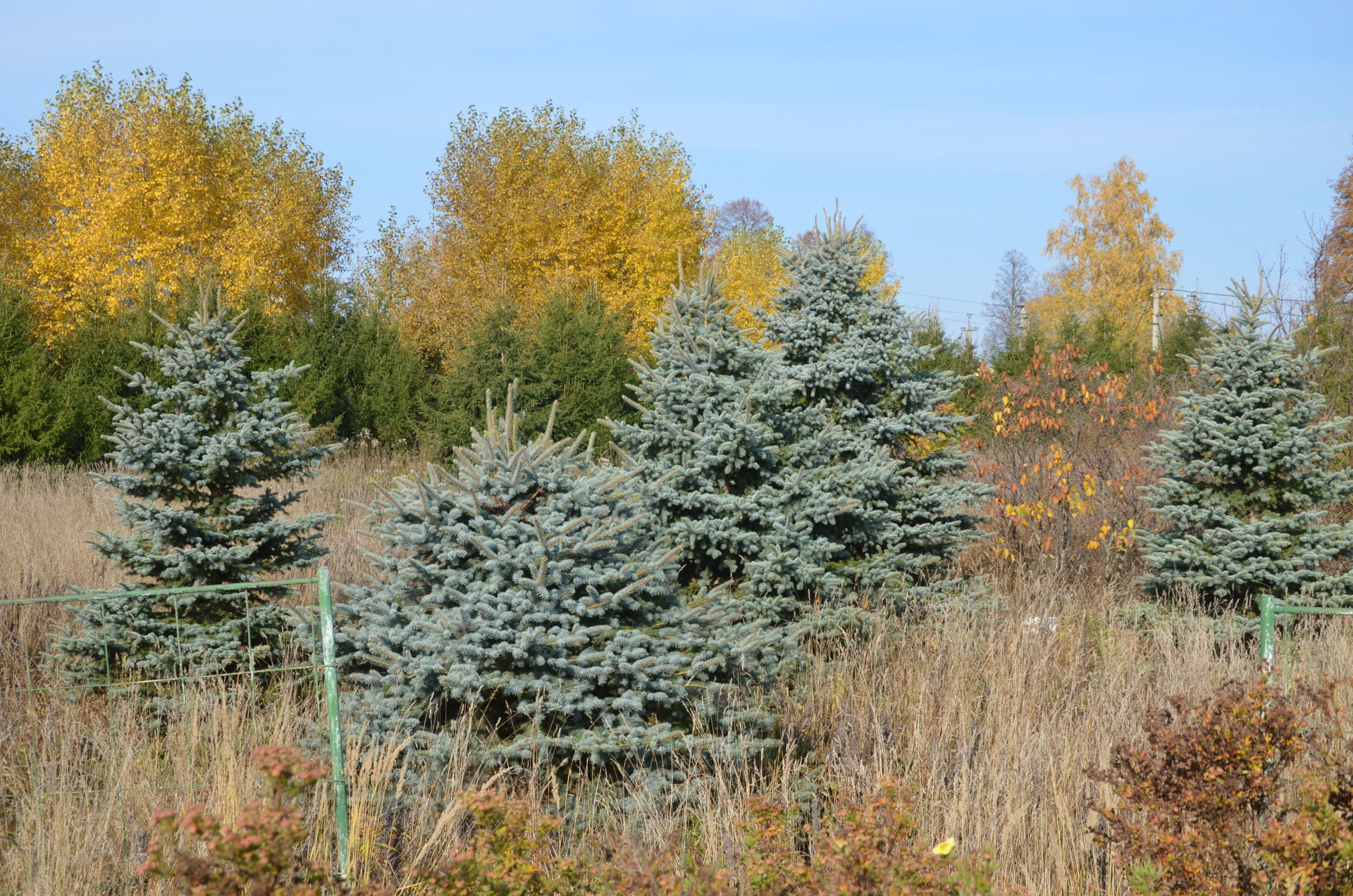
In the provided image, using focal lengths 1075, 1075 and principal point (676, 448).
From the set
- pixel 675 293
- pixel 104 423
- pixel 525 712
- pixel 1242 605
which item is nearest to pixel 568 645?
pixel 525 712

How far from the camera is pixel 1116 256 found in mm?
33562

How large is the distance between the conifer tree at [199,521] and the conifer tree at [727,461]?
1.85 m

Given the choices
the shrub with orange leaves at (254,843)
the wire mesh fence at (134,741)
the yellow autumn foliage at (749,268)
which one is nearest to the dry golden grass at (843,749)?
the wire mesh fence at (134,741)

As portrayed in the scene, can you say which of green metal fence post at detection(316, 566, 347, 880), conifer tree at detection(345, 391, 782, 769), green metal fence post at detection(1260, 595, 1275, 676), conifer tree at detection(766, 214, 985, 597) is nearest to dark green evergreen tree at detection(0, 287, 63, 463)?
conifer tree at detection(766, 214, 985, 597)

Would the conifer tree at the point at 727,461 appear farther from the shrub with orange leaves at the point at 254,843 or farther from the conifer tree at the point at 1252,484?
the shrub with orange leaves at the point at 254,843

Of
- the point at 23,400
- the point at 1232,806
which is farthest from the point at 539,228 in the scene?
the point at 1232,806

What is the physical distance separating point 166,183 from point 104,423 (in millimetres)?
10446

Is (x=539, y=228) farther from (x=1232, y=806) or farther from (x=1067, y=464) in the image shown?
(x=1232, y=806)

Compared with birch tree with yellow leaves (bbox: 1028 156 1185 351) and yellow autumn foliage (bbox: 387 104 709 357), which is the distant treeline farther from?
birch tree with yellow leaves (bbox: 1028 156 1185 351)

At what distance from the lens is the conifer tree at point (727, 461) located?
589cm

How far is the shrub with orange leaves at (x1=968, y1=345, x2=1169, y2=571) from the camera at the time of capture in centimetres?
942

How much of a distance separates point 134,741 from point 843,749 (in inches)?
125

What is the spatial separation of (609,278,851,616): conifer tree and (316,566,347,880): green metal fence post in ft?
6.90

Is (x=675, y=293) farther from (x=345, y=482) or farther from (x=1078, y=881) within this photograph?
(x=345, y=482)
